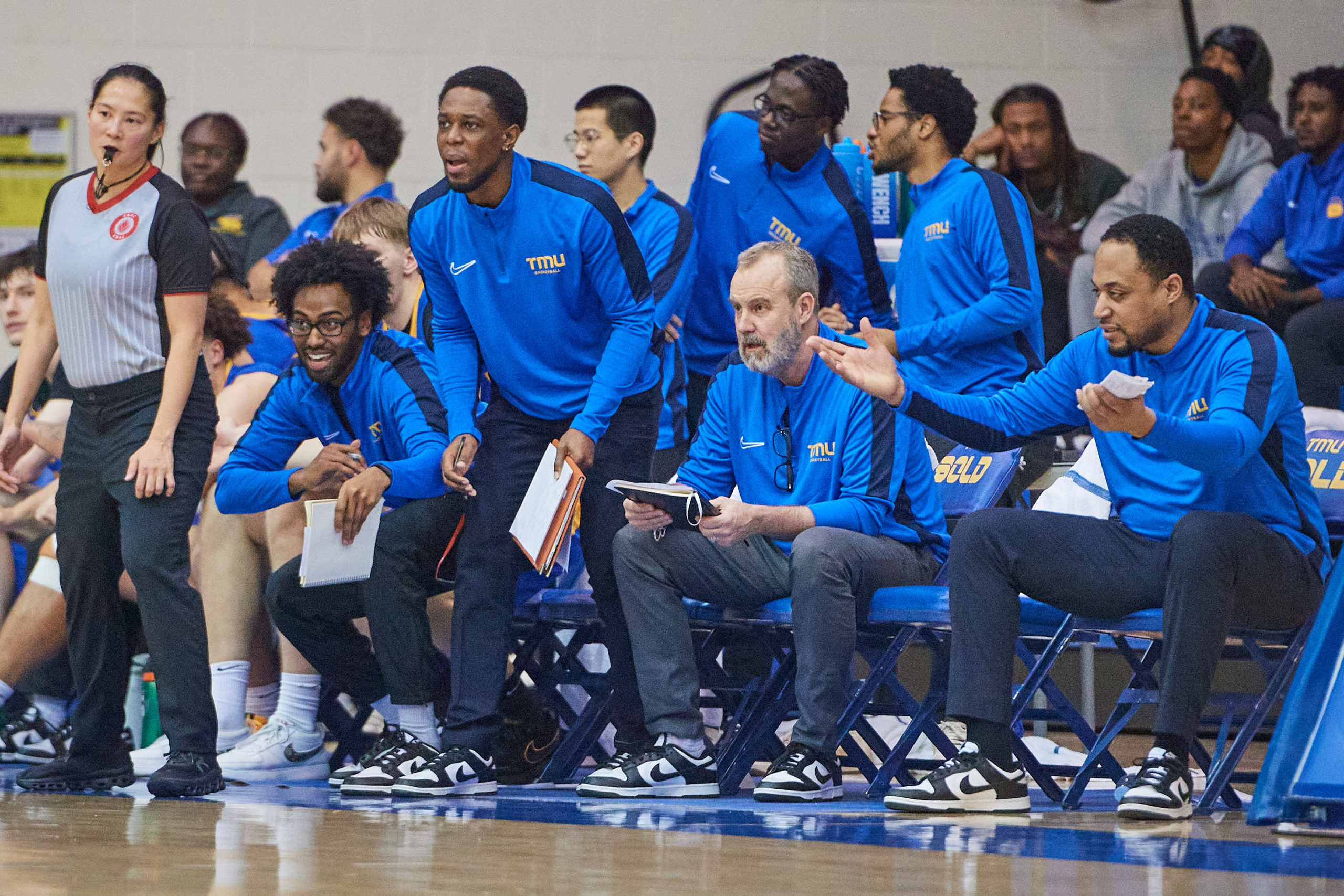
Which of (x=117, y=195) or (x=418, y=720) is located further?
(x=418, y=720)

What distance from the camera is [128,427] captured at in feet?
12.3

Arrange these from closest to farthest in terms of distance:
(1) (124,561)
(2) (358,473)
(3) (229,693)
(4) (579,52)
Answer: (1) (124,561) → (2) (358,473) → (3) (229,693) → (4) (579,52)

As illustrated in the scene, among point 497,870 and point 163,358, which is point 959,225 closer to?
point 163,358

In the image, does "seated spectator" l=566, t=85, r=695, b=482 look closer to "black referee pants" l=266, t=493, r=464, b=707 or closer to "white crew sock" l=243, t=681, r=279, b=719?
"black referee pants" l=266, t=493, r=464, b=707

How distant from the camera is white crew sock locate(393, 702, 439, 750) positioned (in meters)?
3.93

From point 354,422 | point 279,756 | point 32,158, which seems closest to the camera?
point 354,422

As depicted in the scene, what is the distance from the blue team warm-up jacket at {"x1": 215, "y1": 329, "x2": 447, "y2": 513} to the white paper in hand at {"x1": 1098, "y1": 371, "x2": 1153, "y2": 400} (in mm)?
1570

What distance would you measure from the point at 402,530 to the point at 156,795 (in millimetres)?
783

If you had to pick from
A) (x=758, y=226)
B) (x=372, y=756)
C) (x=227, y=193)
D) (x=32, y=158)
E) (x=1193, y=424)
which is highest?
(x=32, y=158)

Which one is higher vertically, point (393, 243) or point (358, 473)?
point (393, 243)

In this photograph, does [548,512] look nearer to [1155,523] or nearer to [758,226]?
[1155,523]

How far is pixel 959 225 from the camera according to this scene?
4.62 m

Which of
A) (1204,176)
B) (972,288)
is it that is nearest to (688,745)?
(972,288)

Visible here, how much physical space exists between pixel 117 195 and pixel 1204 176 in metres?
3.94
